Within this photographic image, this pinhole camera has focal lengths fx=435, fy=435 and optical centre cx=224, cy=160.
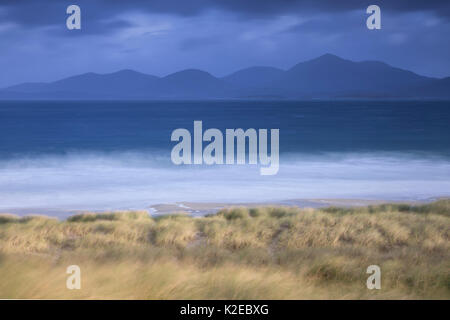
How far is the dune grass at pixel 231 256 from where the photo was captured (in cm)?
416

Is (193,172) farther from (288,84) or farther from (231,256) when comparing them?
(288,84)

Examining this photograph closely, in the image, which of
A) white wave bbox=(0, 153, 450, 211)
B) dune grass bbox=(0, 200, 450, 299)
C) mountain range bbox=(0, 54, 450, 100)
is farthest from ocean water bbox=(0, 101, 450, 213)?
mountain range bbox=(0, 54, 450, 100)

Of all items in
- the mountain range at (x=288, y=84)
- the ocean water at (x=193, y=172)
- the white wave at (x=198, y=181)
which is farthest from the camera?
the mountain range at (x=288, y=84)

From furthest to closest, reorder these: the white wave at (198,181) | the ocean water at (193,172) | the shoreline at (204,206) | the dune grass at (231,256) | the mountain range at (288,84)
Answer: the mountain range at (288,84)
the ocean water at (193,172)
the white wave at (198,181)
the shoreline at (204,206)
the dune grass at (231,256)

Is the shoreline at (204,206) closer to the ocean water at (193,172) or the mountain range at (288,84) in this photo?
the ocean water at (193,172)

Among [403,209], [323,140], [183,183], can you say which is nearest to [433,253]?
[403,209]

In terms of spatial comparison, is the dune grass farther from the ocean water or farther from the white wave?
the ocean water

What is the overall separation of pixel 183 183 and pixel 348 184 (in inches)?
242

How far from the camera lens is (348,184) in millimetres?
16156

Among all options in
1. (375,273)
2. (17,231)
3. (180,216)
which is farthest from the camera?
(180,216)

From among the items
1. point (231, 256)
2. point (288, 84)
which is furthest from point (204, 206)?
point (288, 84)

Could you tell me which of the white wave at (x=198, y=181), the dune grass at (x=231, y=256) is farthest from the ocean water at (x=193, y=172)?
the dune grass at (x=231, y=256)
